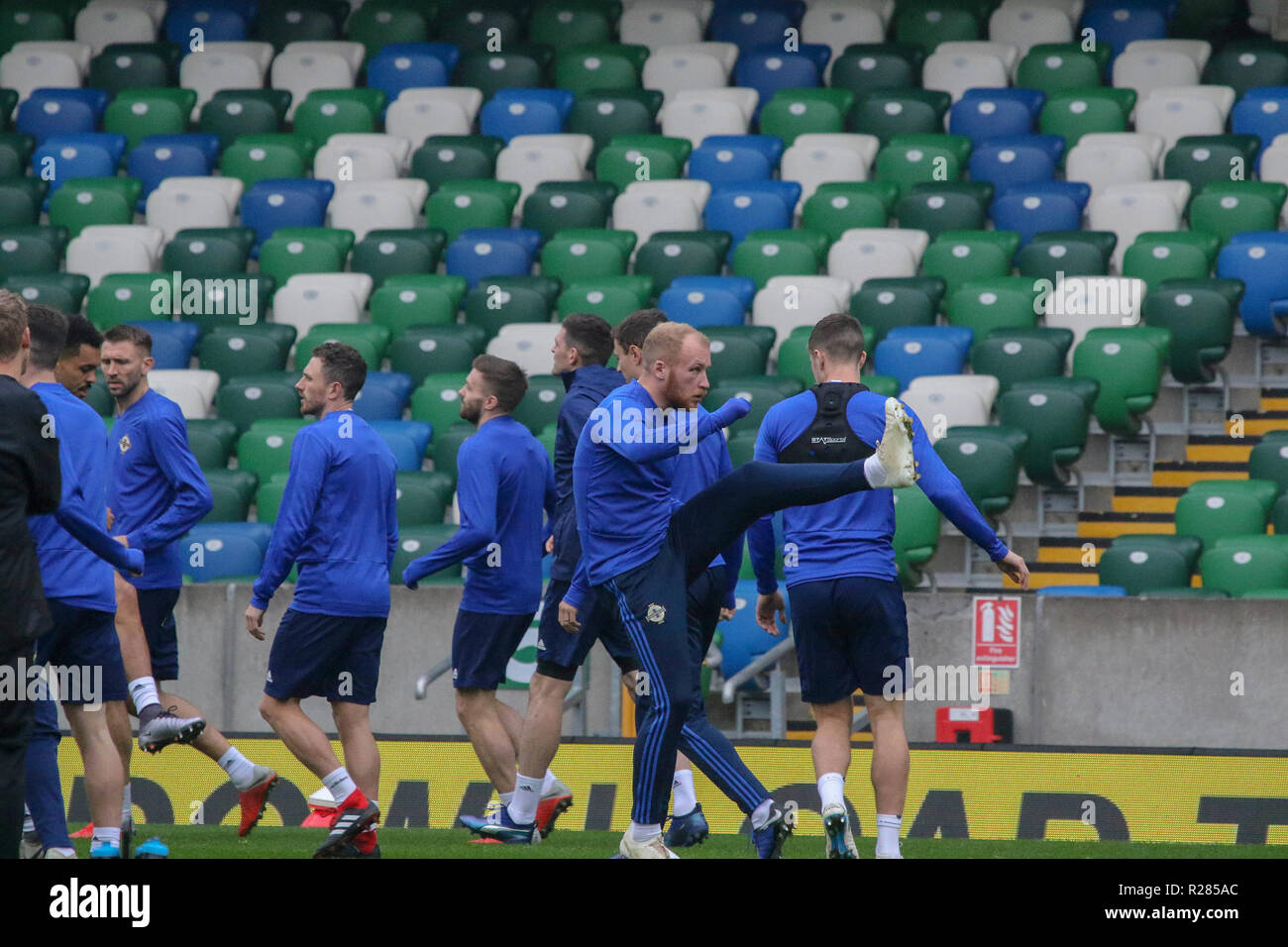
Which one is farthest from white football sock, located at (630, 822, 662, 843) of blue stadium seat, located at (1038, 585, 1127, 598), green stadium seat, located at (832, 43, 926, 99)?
green stadium seat, located at (832, 43, 926, 99)

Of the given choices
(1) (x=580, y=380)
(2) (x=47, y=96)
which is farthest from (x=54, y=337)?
(2) (x=47, y=96)

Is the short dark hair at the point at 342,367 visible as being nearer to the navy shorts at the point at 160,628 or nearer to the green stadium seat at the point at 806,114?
the navy shorts at the point at 160,628

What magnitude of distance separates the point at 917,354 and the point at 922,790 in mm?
4008

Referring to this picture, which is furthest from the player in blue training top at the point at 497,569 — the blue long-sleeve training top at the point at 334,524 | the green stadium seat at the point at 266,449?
the green stadium seat at the point at 266,449

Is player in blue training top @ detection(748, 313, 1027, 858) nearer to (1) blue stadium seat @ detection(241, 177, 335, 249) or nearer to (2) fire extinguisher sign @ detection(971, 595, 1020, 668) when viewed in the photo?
(2) fire extinguisher sign @ detection(971, 595, 1020, 668)

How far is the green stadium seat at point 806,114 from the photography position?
14.8 metres

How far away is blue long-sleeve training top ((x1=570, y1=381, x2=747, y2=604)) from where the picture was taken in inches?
235

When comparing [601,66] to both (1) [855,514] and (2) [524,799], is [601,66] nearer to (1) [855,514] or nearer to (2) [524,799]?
(2) [524,799]

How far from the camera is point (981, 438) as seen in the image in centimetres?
1080

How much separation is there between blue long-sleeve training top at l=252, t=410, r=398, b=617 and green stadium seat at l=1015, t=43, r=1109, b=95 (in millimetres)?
9184

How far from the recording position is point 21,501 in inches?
199

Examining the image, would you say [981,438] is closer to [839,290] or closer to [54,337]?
[839,290]
